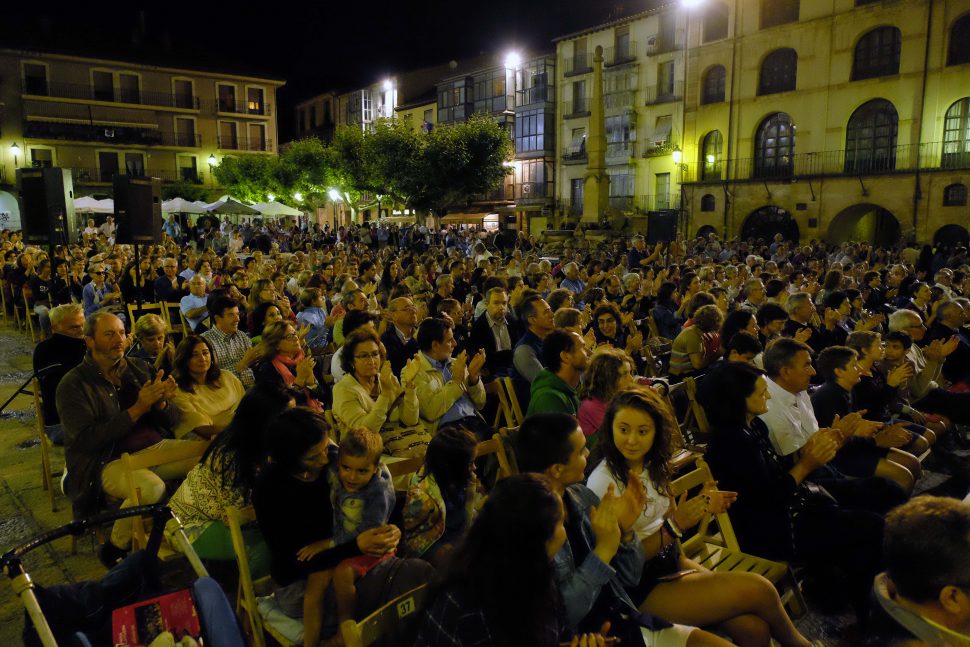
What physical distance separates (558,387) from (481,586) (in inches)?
93.3

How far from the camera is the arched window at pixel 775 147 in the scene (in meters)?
28.2

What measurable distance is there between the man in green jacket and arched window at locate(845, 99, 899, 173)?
25801 mm

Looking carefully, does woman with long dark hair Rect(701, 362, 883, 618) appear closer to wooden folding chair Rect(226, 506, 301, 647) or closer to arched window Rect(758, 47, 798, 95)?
wooden folding chair Rect(226, 506, 301, 647)

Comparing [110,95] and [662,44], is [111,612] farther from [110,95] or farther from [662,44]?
[110,95]

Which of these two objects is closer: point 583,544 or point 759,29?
point 583,544

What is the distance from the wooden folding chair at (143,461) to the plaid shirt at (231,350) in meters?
1.87

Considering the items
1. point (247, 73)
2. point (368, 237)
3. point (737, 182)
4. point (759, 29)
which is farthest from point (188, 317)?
point (247, 73)

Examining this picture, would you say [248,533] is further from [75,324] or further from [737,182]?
[737,182]

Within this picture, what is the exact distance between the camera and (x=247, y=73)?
48.2 meters

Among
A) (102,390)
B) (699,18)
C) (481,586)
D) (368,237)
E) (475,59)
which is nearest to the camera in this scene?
(481,586)

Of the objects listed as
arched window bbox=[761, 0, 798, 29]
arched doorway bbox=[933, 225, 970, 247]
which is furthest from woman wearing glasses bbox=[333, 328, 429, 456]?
arched window bbox=[761, 0, 798, 29]

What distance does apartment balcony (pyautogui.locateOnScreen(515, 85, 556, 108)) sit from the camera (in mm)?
37750

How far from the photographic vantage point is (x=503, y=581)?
198 cm

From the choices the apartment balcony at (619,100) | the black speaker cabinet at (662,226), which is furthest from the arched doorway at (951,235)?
the apartment balcony at (619,100)
